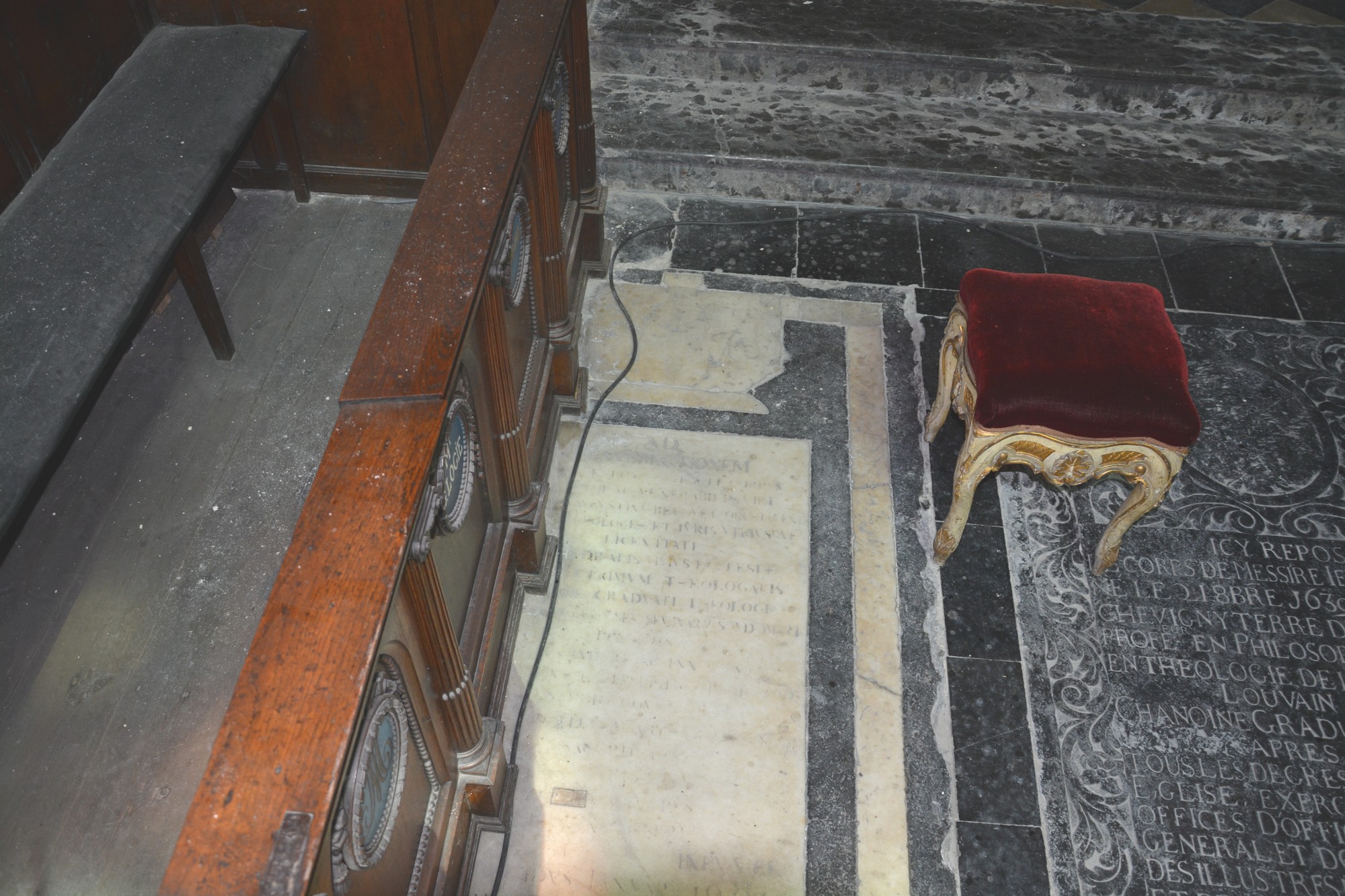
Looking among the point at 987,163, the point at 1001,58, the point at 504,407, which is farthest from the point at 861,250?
the point at 504,407

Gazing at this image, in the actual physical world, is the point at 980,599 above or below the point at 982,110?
below

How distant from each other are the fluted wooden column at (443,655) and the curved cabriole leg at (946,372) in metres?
1.55

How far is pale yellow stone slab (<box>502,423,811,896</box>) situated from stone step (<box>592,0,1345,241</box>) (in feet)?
4.24

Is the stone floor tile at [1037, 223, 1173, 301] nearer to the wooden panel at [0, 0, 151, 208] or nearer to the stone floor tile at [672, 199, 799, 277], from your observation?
the stone floor tile at [672, 199, 799, 277]

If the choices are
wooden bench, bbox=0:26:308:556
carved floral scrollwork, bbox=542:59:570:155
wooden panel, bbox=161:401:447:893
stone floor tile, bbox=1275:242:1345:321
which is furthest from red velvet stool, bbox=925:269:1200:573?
wooden bench, bbox=0:26:308:556

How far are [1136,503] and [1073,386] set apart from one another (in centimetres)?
41

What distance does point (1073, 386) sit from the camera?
7.63 feet

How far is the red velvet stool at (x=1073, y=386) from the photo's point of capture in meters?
2.32

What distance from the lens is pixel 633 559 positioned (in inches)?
105

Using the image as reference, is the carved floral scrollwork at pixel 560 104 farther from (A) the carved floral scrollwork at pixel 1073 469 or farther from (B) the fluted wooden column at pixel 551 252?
(A) the carved floral scrollwork at pixel 1073 469

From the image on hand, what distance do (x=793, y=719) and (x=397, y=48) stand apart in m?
2.12

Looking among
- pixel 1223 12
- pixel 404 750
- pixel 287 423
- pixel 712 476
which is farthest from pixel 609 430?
pixel 1223 12

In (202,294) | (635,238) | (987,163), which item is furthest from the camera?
(987,163)

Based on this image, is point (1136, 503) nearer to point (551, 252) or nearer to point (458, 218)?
point (551, 252)
